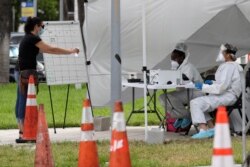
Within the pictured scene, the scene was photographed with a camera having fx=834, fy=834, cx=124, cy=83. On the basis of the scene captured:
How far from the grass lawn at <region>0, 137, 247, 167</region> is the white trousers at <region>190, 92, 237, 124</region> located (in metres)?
0.53

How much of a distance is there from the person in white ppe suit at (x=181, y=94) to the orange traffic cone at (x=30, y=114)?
7.95 ft

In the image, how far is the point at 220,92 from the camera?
12.4m

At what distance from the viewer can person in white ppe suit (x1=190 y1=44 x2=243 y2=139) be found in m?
12.4


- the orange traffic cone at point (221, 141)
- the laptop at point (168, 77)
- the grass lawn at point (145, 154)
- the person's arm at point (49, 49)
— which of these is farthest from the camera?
the laptop at point (168, 77)

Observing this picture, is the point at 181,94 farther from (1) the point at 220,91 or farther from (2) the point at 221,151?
(2) the point at 221,151

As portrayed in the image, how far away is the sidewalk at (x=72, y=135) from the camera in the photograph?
41.7ft

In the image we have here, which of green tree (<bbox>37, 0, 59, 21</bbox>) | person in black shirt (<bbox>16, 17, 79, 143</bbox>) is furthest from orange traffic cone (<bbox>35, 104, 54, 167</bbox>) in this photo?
green tree (<bbox>37, 0, 59, 21</bbox>)

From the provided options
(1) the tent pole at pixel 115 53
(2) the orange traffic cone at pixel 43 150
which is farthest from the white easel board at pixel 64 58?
(2) the orange traffic cone at pixel 43 150

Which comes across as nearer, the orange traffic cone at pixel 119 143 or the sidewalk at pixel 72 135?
the orange traffic cone at pixel 119 143

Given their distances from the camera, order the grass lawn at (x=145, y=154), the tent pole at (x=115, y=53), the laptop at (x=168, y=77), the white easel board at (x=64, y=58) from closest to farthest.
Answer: the grass lawn at (x=145, y=154) → the tent pole at (x=115, y=53) → the laptop at (x=168, y=77) → the white easel board at (x=64, y=58)

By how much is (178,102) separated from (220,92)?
1.17m

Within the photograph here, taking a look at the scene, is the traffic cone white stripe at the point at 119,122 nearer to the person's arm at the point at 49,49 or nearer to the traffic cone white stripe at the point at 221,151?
Result: the traffic cone white stripe at the point at 221,151

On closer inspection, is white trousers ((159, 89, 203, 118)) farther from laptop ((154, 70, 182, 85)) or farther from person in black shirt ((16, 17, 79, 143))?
person in black shirt ((16, 17, 79, 143))

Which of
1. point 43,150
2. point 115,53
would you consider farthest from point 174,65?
point 43,150
